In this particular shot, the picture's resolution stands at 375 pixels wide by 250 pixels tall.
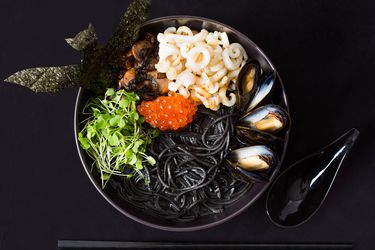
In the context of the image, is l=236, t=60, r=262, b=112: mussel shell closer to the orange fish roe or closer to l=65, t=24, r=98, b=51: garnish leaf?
the orange fish roe

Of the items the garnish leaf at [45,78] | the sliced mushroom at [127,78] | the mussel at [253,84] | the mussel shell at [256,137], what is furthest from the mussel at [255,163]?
the garnish leaf at [45,78]

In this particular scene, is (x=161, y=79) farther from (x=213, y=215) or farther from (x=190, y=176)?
(x=213, y=215)

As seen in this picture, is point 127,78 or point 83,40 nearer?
point 83,40

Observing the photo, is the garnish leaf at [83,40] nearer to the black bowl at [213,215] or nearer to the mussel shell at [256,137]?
the black bowl at [213,215]

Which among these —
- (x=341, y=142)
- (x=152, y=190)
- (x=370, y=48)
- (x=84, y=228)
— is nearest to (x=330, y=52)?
(x=370, y=48)

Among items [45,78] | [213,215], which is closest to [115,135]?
[45,78]

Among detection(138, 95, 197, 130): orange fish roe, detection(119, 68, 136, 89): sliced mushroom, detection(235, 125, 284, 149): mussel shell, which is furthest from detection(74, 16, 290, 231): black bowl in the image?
detection(138, 95, 197, 130): orange fish roe
